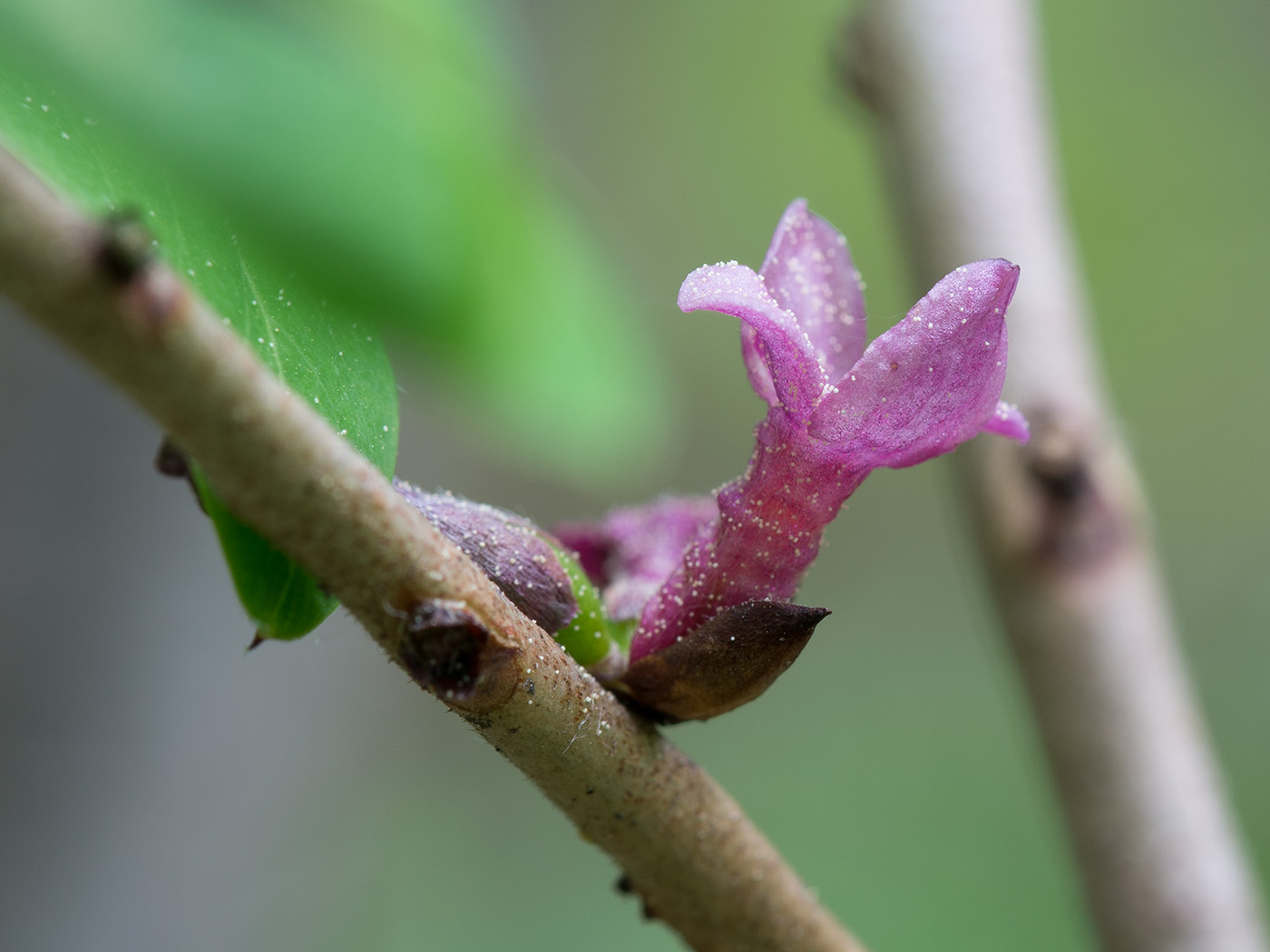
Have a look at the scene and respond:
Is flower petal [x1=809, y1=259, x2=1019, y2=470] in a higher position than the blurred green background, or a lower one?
lower

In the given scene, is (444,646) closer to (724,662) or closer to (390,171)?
(724,662)

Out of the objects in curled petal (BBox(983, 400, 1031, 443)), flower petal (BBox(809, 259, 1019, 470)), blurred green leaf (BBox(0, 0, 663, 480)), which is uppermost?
blurred green leaf (BBox(0, 0, 663, 480))

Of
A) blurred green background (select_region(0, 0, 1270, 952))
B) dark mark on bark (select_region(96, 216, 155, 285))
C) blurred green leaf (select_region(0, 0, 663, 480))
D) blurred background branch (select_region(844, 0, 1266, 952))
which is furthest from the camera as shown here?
blurred green background (select_region(0, 0, 1270, 952))

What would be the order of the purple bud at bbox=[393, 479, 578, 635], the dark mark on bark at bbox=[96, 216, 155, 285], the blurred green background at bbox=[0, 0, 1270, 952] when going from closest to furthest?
the dark mark on bark at bbox=[96, 216, 155, 285], the purple bud at bbox=[393, 479, 578, 635], the blurred green background at bbox=[0, 0, 1270, 952]

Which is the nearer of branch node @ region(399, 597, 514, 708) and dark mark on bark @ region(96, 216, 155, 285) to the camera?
dark mark on bark @ region(96, 216, 155, 285)

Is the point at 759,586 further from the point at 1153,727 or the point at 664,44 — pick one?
the point at 664,44

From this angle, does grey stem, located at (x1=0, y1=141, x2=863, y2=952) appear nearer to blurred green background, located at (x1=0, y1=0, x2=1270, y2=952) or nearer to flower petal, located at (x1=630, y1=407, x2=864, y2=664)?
flower petal, located at (x1=630, y1=407, x2=864, y2=664)

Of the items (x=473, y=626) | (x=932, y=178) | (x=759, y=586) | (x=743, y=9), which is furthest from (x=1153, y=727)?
(x=743, y=9)

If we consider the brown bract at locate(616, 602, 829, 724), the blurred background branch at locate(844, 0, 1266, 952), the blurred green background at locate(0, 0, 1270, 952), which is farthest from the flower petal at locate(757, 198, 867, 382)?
the blurred green background at locate(0, 0, 1270, 952)
